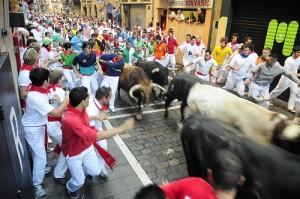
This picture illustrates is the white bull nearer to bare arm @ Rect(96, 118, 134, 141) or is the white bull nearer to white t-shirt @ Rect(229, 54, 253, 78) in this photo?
bare arm @ Rect(96, 118, 134, 141)

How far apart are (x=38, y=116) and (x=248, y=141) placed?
3357mm

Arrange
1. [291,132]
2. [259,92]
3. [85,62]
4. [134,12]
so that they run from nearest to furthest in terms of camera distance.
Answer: [291,132], [85,62], [259,92], [134,12]

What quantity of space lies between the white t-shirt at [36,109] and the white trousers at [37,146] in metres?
0.10

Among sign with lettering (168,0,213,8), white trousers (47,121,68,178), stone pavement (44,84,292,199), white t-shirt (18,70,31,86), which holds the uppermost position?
sign with lettering (168,0,213,8)

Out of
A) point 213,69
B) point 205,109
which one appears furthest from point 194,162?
point 213,69

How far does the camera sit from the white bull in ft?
15.2

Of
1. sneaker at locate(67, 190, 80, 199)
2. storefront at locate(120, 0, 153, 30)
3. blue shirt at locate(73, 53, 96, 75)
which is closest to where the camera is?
sneaker at locate(67, 190, 80, 199)

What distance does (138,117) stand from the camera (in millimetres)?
8273

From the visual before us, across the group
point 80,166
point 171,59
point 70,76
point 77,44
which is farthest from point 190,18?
point 80,166

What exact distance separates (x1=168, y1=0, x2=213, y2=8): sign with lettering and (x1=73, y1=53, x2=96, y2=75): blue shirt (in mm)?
9935

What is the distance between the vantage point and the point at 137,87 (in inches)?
325

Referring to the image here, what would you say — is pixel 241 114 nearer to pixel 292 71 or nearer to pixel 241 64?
pixel 241 64

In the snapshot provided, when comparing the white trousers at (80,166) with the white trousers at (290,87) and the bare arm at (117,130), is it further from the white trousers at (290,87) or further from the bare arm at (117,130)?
the white trousers at (290,87)

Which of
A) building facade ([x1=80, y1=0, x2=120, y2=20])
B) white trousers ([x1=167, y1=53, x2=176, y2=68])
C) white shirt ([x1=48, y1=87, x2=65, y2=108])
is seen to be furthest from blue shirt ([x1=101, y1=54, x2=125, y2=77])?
building facade ([x1=80, y1=0, x2=120, y2=20])
